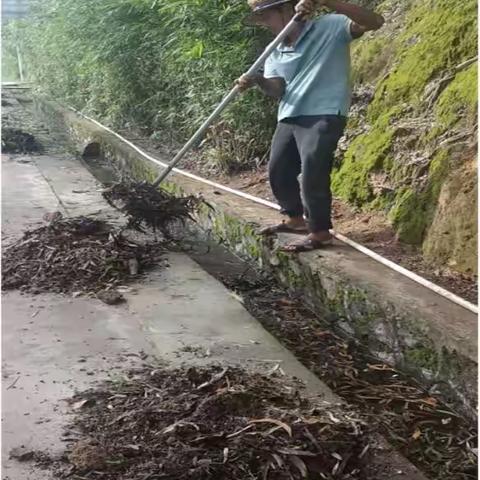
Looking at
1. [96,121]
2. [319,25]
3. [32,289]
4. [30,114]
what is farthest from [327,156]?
[30,114]

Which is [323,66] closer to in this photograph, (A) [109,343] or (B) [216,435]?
(A) [109,343]

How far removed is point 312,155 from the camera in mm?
Result: 4230

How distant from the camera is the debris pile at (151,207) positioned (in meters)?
5.43

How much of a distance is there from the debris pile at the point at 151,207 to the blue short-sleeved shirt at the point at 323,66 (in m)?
1.51

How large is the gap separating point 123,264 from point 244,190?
2.15m

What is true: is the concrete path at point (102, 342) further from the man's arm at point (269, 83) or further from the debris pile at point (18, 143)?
the debris pile at point (18, 143)

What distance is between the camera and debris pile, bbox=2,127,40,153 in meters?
10.0

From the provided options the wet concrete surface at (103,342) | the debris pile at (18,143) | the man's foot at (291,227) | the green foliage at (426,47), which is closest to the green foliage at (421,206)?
the man's foot at (291,227)

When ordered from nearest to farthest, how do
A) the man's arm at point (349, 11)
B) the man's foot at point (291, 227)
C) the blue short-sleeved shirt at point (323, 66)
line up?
1. the man's arm at point (349, 11)
2. the blue short-sleeved shirt at point (323, 66)
3. the man's foot at point (291, 227)

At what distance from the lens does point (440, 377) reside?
326 cm

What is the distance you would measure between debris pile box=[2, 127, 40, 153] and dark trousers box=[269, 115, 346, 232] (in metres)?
6.26

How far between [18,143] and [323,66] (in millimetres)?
6954

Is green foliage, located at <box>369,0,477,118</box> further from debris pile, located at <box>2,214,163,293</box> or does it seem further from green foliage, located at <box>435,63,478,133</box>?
debris pile, located at <box>2,214,163,293</box>

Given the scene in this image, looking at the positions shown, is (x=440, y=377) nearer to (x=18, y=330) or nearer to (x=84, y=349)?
(x=84, y=349)
